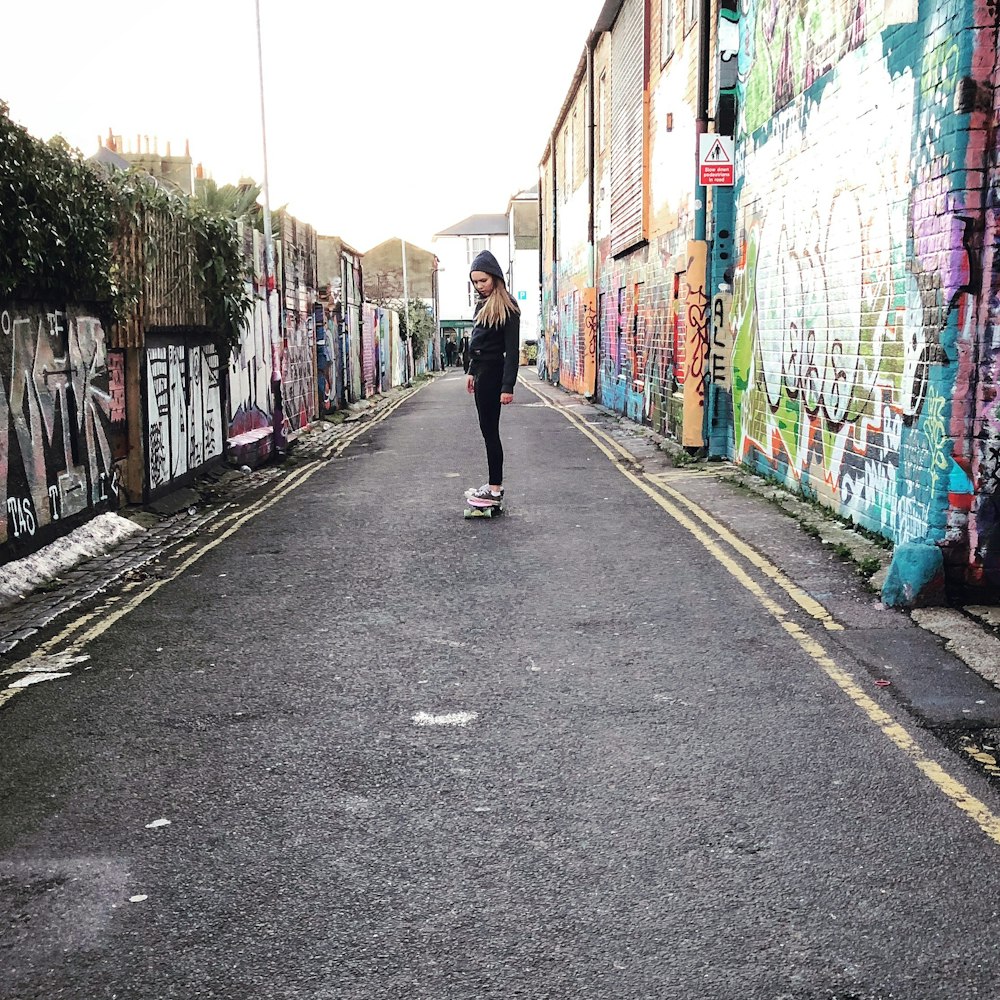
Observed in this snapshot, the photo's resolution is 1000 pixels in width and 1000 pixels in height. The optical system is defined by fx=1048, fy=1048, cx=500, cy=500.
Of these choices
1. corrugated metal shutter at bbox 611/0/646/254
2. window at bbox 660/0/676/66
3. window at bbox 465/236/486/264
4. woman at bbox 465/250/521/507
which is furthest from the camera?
window at bbox 465/236/486/264

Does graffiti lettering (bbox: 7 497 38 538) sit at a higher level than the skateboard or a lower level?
higher

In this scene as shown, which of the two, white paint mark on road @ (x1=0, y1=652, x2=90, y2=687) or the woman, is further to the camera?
the woman

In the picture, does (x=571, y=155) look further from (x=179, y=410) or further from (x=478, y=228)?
(x=478, y=228)

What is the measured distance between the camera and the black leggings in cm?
939

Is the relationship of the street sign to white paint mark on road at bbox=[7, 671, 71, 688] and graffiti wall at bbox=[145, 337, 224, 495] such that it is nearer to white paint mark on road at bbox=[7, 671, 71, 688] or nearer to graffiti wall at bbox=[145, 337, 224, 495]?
graffiti wall at bbox=[145, 337, 224, 495]

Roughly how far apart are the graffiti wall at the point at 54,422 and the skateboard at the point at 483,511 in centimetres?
318

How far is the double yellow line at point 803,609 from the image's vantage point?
366 cm

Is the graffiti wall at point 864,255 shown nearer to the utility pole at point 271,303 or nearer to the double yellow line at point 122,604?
the double yellow line at point 122,604

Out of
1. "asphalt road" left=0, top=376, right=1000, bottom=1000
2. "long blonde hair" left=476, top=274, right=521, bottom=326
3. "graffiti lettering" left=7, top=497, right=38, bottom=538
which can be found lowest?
"asphalt road" left=0, top=376, right=1000, bottom=1000

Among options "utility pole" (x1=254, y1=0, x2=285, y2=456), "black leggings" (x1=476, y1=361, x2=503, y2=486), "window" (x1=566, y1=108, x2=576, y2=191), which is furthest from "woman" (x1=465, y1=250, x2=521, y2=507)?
"window" (x1=566, y1=108, x2=576, y2=191)

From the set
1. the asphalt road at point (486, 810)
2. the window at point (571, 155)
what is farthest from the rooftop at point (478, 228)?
the asphalt road at point (486, 810)

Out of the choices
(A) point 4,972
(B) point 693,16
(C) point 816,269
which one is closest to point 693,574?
(C) point 816,269

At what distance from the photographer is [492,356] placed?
30.8 feet

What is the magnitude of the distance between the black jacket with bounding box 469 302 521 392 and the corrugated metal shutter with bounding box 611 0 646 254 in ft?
32.8
